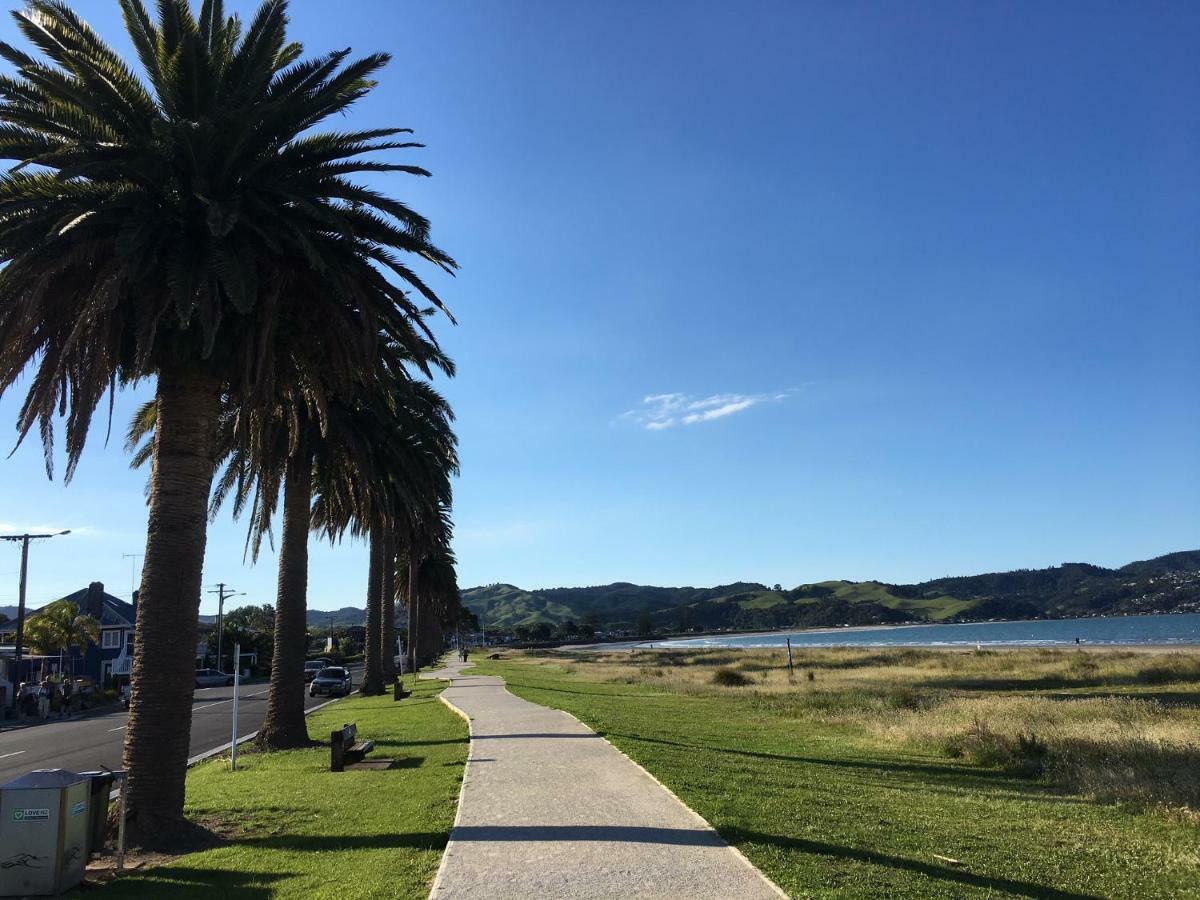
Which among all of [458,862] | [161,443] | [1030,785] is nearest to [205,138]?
[161,443]

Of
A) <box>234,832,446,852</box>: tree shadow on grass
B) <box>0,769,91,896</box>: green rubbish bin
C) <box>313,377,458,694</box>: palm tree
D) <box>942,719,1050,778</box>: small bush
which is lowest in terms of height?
<box>942,719,1050,778</box>: small bush

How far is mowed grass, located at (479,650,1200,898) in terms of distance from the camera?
23.2 ft

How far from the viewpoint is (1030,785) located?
12.6 metres

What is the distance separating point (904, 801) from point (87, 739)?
2522 centimetres

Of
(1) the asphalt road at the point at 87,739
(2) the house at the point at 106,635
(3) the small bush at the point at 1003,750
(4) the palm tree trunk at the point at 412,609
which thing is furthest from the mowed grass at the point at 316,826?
(2) the house at the point at 106,635

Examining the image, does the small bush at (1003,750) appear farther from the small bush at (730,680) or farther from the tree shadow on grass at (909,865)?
the small bush at (730,680)

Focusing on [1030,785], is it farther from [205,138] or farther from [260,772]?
[205,138]

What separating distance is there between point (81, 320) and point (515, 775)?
812cm

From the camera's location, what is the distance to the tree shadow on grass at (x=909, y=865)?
6.66 meters

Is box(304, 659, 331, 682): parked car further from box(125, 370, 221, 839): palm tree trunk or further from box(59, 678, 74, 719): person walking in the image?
box(125, 370, 221, 839): palm tree trunk

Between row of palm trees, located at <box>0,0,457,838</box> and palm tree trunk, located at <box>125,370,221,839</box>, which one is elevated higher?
row of palm trees, located at <box>0,0,457,838</box>

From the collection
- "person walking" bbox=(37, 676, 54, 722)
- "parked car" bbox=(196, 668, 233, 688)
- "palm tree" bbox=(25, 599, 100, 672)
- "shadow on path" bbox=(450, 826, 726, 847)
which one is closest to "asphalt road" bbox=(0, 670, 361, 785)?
"person walking" bbox=(37, 676, 54, 722)

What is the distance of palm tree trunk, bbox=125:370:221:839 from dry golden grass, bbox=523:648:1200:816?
474 inches

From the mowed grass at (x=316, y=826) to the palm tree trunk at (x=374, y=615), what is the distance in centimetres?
1467
